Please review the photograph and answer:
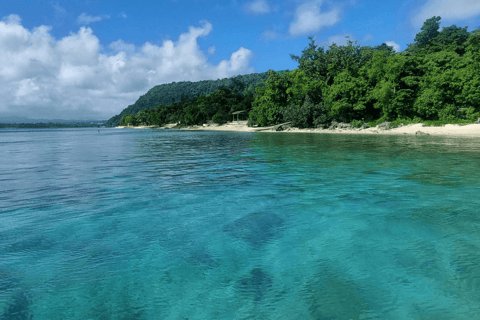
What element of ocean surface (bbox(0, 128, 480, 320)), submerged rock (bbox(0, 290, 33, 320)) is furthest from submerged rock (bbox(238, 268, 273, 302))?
submerged rock (bbox(0, 290, 33, 320))

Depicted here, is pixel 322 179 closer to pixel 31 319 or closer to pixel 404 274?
pixel 404 274

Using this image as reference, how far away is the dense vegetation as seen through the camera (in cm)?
5000

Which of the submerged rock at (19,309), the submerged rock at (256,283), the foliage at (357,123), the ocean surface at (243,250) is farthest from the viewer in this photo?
the foliage at (357,123)

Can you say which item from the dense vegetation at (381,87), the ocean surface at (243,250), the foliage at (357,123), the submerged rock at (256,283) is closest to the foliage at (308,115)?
the dense vegetation at (381,87)

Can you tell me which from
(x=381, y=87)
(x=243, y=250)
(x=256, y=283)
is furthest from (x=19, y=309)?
(x=381, y=87)

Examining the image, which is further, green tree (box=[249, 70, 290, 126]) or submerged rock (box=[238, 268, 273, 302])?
green tree (box=[249, 70, 290, 126])

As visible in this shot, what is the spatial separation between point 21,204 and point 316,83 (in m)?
72.7

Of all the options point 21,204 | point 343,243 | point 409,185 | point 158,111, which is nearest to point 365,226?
point 343,243

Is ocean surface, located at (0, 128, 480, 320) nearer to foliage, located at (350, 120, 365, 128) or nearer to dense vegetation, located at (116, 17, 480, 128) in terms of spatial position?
dense vegetation, located at (116, 17, 480, 128)

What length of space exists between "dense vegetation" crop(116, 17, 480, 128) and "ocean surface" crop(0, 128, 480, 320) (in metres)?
44.8

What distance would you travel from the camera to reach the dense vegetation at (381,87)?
50.0 m

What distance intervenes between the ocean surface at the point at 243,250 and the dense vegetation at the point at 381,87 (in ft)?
147

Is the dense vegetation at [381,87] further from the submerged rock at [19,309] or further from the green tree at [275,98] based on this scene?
the submerged rock at [19,309]

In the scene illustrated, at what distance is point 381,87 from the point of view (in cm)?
5719
